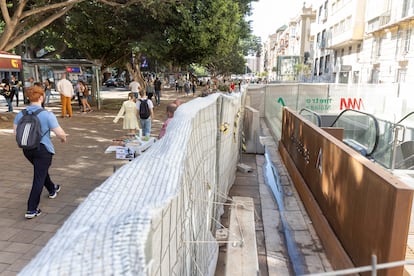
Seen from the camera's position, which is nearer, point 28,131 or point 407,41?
point 28,131

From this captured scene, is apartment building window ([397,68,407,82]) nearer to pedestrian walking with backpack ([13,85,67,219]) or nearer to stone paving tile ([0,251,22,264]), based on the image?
pedestrian walking with backpack ([13,85,67,219])

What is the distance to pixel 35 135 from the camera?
4.20 m

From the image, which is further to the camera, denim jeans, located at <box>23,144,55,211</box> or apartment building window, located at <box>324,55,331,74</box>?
apartment building window, located at <box>324,55,331,74</box>

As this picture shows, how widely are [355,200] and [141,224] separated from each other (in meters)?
2.99

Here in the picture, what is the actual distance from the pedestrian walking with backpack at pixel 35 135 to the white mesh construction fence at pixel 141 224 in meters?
2.40

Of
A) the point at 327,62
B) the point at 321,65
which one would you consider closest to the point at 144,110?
the point at 327,62

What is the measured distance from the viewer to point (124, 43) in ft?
59.9

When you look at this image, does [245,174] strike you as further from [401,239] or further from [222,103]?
[401,239]

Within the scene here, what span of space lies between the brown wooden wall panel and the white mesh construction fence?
1549mm

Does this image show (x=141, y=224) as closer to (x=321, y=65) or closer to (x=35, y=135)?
(x=35, y=135)

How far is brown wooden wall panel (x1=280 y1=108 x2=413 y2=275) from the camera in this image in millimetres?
2656

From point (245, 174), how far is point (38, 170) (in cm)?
430

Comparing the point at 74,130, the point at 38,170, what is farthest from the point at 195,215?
the point at 74,130

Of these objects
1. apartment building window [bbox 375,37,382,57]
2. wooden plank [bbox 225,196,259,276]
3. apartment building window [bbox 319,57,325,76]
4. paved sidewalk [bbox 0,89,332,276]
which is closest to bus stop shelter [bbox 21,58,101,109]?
paved sidewalk [bbox 0,89,332,276]
